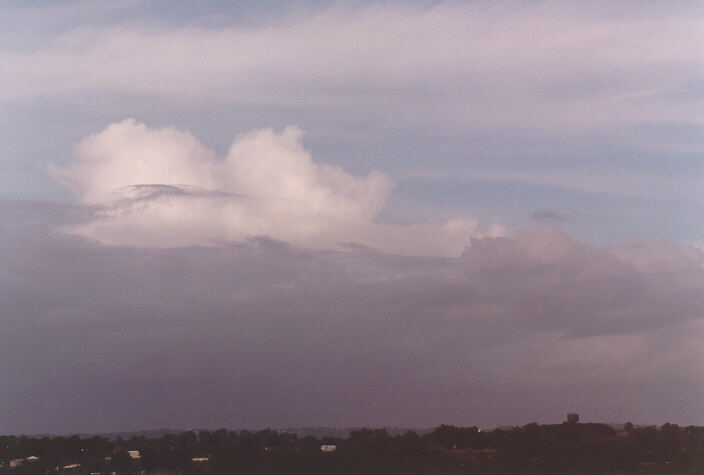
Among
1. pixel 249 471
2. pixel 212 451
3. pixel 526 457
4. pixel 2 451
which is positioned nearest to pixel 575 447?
pixel 526 457

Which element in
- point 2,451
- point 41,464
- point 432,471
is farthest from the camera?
point 2,451

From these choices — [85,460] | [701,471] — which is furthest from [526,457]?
[85,460]

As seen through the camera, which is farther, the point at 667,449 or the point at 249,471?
the point at 667,449

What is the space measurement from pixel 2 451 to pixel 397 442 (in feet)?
236

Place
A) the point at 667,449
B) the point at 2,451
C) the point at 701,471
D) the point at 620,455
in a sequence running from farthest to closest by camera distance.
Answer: the point at 2,451 < the point at 667,449 < the point at 620,455 < the point at 701,471

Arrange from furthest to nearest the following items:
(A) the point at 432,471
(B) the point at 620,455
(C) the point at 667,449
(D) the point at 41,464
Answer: (D) the point at 41,464, (C) the point at 667,449, (B) the point at 620,455, (A) the point at 432,471

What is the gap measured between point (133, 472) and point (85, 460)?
118ft

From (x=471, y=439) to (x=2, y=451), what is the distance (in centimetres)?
8526

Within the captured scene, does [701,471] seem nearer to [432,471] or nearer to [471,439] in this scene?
[432,471]

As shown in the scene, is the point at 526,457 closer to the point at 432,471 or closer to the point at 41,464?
the point at 432,471

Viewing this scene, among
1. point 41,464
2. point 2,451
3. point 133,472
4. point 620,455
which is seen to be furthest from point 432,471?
point 2,451

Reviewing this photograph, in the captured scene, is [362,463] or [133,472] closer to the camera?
[133,472]

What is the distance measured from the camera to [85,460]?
18562cm

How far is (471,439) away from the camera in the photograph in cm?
19512
